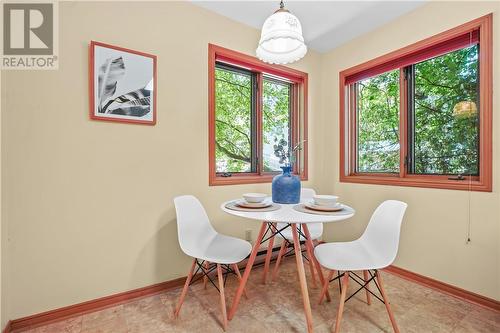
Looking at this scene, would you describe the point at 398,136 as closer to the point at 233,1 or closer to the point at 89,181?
the point at 233,1

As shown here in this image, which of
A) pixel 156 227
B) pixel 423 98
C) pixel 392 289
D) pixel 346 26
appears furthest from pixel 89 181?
pixel 423 98

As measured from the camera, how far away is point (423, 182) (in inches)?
83.6

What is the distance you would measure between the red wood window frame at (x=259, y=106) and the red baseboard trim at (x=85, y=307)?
3.14 ft

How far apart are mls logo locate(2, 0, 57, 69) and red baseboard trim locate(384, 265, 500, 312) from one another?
332cm

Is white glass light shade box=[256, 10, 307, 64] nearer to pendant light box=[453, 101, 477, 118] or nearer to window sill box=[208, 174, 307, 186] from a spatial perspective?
window sill box=[208, 174, 307, 186]

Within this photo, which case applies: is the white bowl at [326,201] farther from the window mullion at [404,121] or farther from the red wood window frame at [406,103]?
the window mullion at [404,121]

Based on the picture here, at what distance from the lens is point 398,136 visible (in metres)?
2.44

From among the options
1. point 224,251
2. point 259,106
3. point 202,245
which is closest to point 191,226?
point 202,245

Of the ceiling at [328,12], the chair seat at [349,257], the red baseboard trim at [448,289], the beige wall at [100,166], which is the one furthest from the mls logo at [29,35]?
the red baseboard trim at [448,289]

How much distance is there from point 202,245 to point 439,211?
2013 mm

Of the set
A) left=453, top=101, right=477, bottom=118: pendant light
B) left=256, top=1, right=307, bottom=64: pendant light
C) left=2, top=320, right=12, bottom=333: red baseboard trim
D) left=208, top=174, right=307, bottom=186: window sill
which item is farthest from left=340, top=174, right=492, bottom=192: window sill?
left=2, top=320, right=12, bottom=333: red baseboard trim

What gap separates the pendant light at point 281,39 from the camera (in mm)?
1500

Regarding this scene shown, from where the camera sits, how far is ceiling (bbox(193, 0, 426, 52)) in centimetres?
212

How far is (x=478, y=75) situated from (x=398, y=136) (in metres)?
0.76
